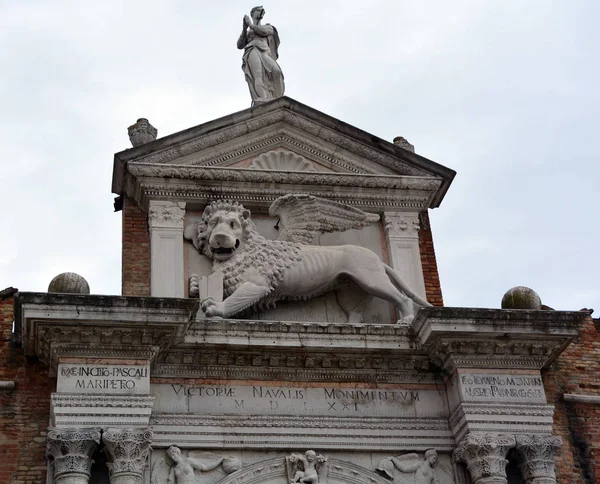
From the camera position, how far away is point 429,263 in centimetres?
1538

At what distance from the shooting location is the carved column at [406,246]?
48.8ft

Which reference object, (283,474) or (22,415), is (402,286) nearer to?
(283,474)

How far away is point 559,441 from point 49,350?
20.2ft

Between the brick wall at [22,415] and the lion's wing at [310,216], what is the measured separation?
3715 millimetres

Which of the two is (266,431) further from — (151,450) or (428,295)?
(428,295)

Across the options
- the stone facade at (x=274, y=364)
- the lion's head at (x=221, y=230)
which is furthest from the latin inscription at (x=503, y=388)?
the lion's head at (x=221, y=230)

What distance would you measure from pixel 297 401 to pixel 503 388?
8.37ft

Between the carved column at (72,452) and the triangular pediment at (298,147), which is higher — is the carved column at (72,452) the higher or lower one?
the lower one

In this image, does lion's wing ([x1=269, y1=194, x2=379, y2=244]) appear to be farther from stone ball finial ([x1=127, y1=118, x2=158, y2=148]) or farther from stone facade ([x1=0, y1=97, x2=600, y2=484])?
stone ball finial ([x1=127, y1=118, x2=158, y2=148])

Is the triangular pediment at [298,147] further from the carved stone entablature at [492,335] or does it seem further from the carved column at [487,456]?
the carved column at [487,456]

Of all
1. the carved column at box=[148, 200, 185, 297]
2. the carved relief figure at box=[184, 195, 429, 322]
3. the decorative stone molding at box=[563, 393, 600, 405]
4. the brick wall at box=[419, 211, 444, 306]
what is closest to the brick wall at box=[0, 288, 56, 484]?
the carved column at box=[148, 200, 185, 297]

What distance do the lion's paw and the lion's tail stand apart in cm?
240

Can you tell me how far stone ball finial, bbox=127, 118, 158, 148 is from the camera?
15.7 meters

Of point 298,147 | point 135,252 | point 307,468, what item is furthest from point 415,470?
point 298,147
